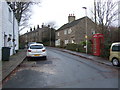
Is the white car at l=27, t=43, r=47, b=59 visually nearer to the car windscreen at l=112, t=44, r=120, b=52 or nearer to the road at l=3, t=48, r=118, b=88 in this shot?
the road at l=3, t=48, r=118, b=88

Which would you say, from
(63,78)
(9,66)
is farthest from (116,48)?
(9,66)

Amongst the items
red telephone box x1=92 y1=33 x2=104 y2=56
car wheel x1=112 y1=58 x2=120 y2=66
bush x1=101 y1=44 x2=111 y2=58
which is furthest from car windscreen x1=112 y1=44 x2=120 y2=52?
red telephone box x1=92 y1=33 x2=104 y2=56

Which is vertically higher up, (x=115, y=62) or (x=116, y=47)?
(x=116, y=47)

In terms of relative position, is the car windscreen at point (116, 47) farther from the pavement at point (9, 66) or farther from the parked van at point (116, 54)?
the pavement at point (9, 66)

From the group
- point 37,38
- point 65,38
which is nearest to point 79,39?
point 65,38

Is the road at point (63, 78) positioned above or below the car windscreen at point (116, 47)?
below

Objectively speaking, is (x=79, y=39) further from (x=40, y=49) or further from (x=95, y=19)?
(x=40, y=49)

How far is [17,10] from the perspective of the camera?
93.3 ft

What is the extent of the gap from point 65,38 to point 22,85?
1392 inches

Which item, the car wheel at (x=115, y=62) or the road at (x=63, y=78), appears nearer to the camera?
the road at (x=63, y=78)

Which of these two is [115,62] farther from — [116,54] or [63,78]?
[63,78]

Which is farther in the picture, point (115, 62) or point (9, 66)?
point (115, 62)

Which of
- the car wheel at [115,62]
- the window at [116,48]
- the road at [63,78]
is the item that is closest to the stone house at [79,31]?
the window at [116,48]

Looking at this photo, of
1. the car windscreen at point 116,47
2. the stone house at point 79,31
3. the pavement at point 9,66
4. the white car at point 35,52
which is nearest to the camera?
the pavement at point 9,66
